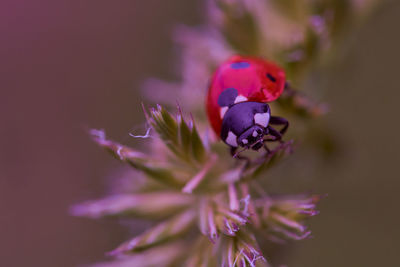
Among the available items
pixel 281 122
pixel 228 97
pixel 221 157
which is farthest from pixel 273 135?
pixel 221 157

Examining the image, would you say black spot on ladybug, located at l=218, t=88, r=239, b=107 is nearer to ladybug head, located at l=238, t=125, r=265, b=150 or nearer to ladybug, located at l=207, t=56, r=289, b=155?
ladybug, located at l=207, t=56, r=289, b=155

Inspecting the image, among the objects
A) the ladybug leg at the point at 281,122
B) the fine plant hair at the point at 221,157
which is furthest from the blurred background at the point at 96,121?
the ladybug leg at the point at 281,122

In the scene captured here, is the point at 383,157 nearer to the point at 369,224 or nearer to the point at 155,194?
the point at 369,224

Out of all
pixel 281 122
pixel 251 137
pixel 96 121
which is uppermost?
pixel 96 121

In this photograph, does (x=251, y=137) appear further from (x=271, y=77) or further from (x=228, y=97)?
(x=271, y=77)

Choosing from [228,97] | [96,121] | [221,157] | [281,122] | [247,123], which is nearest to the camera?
[247,123]

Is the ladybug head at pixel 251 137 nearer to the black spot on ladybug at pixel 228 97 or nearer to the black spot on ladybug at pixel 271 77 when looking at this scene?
the black spot on ladybug at pixel 228 97
